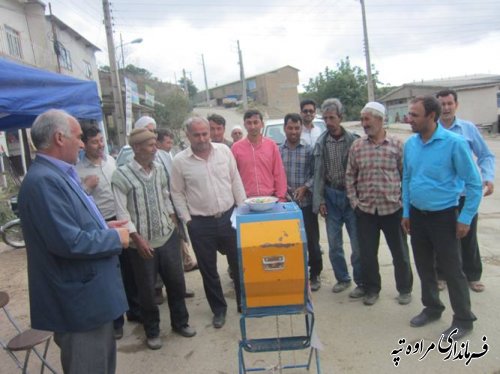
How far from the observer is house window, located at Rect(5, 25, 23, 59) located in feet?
50.3

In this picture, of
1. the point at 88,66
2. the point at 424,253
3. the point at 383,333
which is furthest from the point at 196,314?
the point at 88,66

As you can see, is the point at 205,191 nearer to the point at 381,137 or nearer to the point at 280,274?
the point at 280,274

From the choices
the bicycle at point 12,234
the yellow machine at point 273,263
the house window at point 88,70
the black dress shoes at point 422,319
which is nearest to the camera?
the yellow machine at point 273,263

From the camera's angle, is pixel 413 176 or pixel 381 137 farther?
pixel 381 137

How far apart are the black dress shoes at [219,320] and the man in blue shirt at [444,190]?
1.86 metres

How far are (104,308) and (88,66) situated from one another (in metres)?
24.2

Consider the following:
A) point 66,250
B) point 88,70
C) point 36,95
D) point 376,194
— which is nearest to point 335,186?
point 376,194

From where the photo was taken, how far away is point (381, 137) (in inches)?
137

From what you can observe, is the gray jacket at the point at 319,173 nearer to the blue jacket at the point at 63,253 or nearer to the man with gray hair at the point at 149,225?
Answer: the man with gray hair at the point at 149,225

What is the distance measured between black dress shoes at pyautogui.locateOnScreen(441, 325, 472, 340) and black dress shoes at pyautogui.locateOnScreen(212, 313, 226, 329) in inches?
73.0

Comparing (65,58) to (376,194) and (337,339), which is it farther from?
(337,339)

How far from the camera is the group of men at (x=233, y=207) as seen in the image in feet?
6.54

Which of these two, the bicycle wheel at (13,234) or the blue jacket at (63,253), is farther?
the bicycle wheel at (13,234)

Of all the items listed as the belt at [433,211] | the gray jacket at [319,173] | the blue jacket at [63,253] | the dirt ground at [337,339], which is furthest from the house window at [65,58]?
the belt at [433,211]
